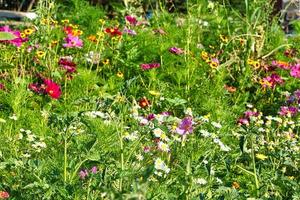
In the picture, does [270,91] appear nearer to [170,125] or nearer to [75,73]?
[75,73]

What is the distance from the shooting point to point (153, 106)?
186 inches

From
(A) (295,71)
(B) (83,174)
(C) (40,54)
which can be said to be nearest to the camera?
(B) (83,174)

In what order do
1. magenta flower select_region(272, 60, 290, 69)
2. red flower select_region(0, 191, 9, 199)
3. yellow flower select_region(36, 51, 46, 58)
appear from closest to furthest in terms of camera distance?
red flower select_region(0, 191, 9, 199) < yellow flower select_region(36, 51, 46, 58) < magenta flower select_region(272, 60, 290, 69)

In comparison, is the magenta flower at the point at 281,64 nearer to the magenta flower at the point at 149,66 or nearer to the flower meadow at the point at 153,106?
the flower meadow at the point at 153,106

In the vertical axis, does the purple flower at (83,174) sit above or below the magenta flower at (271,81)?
Answer: above

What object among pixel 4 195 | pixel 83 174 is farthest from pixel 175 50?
pixel 4 195

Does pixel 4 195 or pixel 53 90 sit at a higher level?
pixel 4 195

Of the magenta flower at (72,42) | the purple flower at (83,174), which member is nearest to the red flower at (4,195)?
the purple flower at (83,174)

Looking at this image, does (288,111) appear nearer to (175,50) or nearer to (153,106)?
(153,106)

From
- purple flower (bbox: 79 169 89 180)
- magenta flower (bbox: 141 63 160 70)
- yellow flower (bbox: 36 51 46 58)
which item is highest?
purple flower (bbox: 79 169 89 180)

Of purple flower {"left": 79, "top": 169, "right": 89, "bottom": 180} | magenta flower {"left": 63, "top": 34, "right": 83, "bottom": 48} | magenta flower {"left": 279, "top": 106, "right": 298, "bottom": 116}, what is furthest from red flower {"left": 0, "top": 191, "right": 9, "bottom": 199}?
magenta flower {"left": 63, "top": 34, "right": 83, "bottom": 48}

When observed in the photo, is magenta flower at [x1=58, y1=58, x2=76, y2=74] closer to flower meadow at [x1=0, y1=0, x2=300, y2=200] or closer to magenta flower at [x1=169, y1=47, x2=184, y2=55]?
flower meadow at [x1=0, y1=0, x2=300, y2=200]

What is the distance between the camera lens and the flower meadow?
2719mm

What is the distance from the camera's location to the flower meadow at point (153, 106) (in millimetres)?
2719
